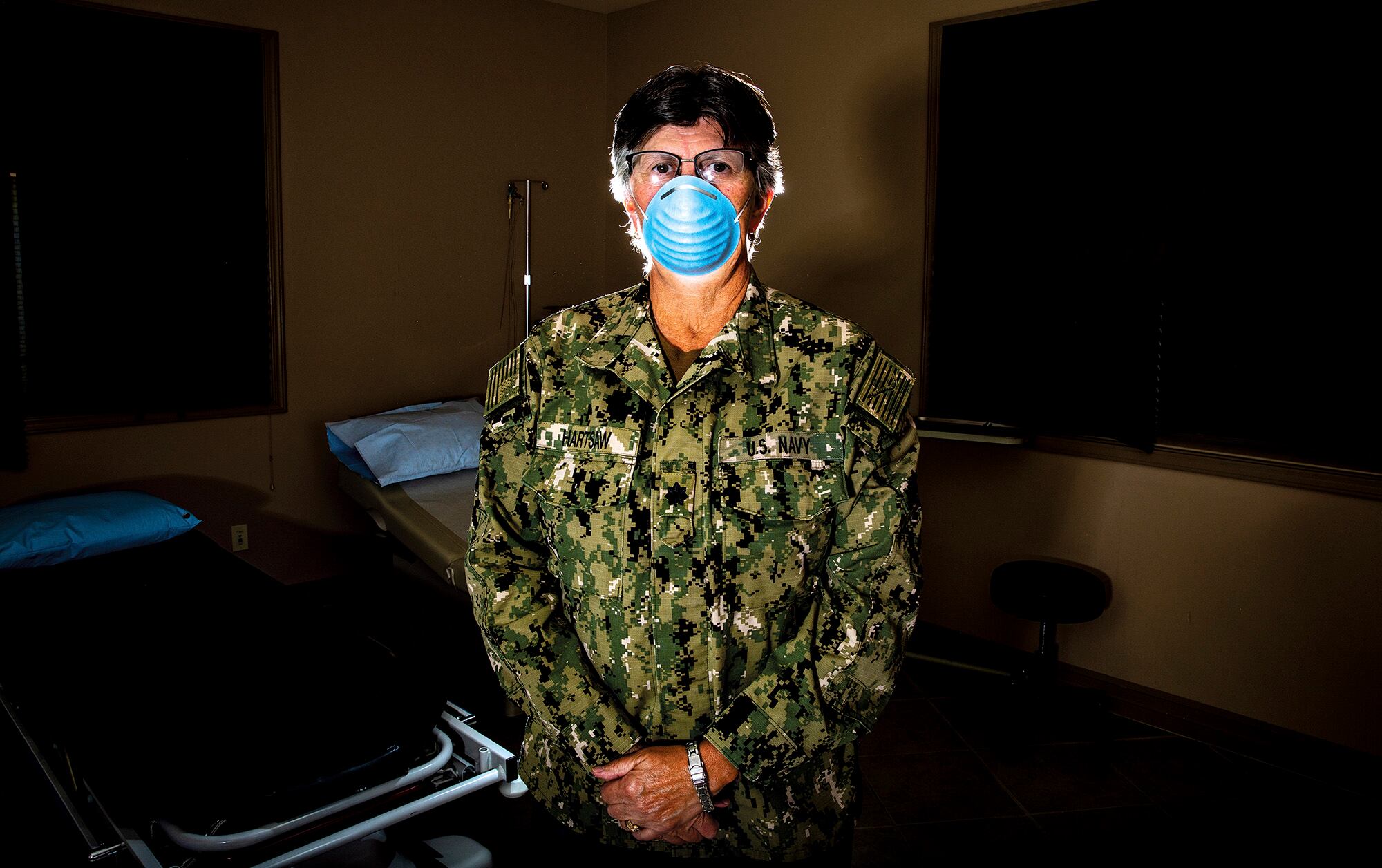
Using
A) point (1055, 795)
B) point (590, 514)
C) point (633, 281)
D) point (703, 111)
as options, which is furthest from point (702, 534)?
point (633, 281)

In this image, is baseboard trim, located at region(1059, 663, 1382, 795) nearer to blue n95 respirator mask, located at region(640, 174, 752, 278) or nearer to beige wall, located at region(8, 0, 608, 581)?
blue n95 respirator mask, located at region(640, 174, 752, 278)

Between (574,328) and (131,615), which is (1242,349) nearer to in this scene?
(574,328)

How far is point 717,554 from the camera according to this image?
1.14 m

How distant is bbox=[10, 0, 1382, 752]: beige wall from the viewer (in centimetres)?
268

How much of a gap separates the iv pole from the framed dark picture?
3.42 feet

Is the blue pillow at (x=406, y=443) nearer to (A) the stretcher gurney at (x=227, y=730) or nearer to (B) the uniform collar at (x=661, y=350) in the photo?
(A) the stretcher gurney at (x=227, y=730)

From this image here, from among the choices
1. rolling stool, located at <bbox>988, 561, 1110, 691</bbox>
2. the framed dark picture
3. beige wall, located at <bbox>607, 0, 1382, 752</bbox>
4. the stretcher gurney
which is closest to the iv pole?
beige wall, located at <bbox>607, 0, 1382, 752</bbox>

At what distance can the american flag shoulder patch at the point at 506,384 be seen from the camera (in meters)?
1.21

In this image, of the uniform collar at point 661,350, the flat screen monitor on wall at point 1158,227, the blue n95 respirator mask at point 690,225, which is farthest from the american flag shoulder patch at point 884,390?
the flat screen monitor on wall at point 1158,227

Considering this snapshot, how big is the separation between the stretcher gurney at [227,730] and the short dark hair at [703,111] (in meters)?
1.12

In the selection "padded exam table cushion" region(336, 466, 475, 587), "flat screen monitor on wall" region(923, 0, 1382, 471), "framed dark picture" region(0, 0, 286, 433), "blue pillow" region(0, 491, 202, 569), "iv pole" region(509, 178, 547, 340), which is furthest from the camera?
"iv pole" region(509, 178, 547, 340)

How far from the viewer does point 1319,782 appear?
101 inches

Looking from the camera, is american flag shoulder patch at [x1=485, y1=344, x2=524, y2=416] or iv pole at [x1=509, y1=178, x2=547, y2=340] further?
iv pole at [x1=509, y1=178, x2=547, y2=340]

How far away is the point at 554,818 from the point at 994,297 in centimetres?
240
